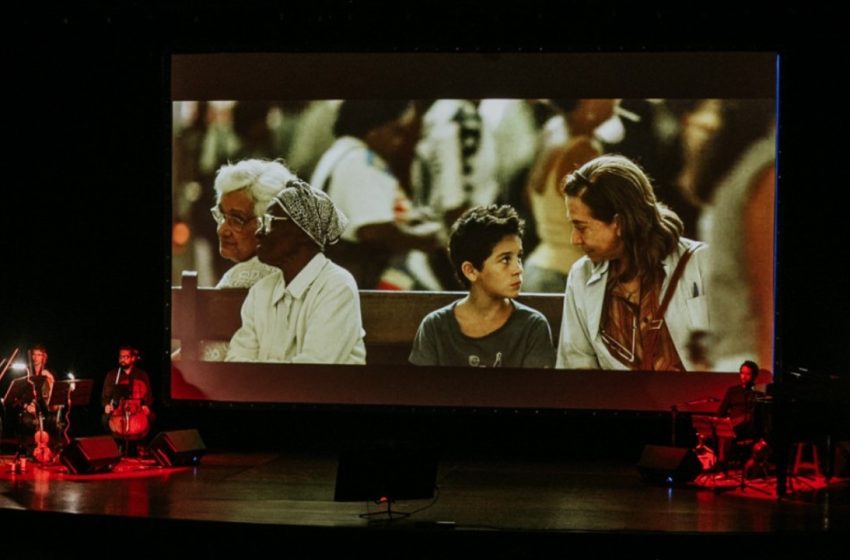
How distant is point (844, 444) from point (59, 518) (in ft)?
18.5

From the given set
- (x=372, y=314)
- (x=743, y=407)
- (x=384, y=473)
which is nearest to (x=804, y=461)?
(x=743, y=407)

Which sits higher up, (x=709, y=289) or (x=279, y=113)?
(x=279, y=113)

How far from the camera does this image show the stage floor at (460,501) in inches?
294

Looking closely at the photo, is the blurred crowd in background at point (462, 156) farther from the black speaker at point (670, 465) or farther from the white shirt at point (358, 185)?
the black speaker at point (670, 465)

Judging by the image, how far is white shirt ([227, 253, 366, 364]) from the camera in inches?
416

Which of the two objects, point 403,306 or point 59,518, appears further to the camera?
point 403,306

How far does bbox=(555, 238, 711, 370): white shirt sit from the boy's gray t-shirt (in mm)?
211

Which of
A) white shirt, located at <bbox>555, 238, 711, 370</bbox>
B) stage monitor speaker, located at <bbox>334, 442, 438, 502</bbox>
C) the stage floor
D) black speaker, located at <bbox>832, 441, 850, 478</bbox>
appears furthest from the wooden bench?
stage monitor speaker, located at <bbox>334, 442, 438, 502</bbox>

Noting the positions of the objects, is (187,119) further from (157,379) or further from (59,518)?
(59,518)

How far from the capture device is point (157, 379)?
36.2 feet

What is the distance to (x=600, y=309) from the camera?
10.2m

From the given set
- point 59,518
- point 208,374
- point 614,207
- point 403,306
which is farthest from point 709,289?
point 59,518

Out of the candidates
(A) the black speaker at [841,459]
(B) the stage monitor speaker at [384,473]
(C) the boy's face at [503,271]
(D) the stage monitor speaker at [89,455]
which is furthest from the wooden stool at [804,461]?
(D) the stage monitor speaker at [89,455]

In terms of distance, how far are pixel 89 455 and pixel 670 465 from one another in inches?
164
